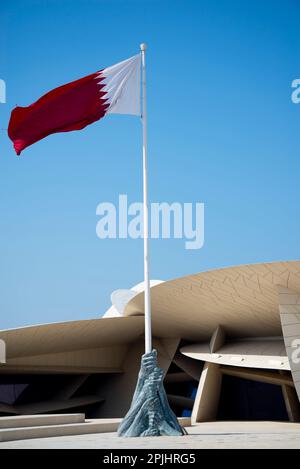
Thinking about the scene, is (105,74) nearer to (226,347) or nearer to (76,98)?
(76,98)

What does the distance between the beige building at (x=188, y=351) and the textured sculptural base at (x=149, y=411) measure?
21.3 feet

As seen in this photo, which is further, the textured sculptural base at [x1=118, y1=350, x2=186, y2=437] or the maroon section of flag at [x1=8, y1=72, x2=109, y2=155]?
the maroon section of flag at [x1=8, y1=72, x2=109, y2=155]

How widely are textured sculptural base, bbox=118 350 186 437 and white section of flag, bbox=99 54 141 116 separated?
21.0ft

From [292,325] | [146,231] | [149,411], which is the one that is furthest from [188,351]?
[146,231]

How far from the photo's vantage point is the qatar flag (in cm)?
1448

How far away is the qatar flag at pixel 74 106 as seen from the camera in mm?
14484

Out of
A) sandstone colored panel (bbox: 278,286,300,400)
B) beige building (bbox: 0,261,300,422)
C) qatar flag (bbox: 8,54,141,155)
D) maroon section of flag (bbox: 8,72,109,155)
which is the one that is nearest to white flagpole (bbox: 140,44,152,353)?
qatar flag (bbox: 8,54,141,155)

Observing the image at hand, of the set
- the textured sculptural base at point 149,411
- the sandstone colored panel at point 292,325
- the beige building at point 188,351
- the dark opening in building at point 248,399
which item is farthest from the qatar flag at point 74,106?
the dark opening in building at point 248,399

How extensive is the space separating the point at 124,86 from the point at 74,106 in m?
1.47

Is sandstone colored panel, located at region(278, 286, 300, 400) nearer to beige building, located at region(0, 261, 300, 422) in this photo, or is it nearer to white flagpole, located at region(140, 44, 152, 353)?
beige building, located at region(0, 261, 300, 422)

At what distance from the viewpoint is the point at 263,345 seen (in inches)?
1027

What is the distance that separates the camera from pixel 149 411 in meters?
14.3
